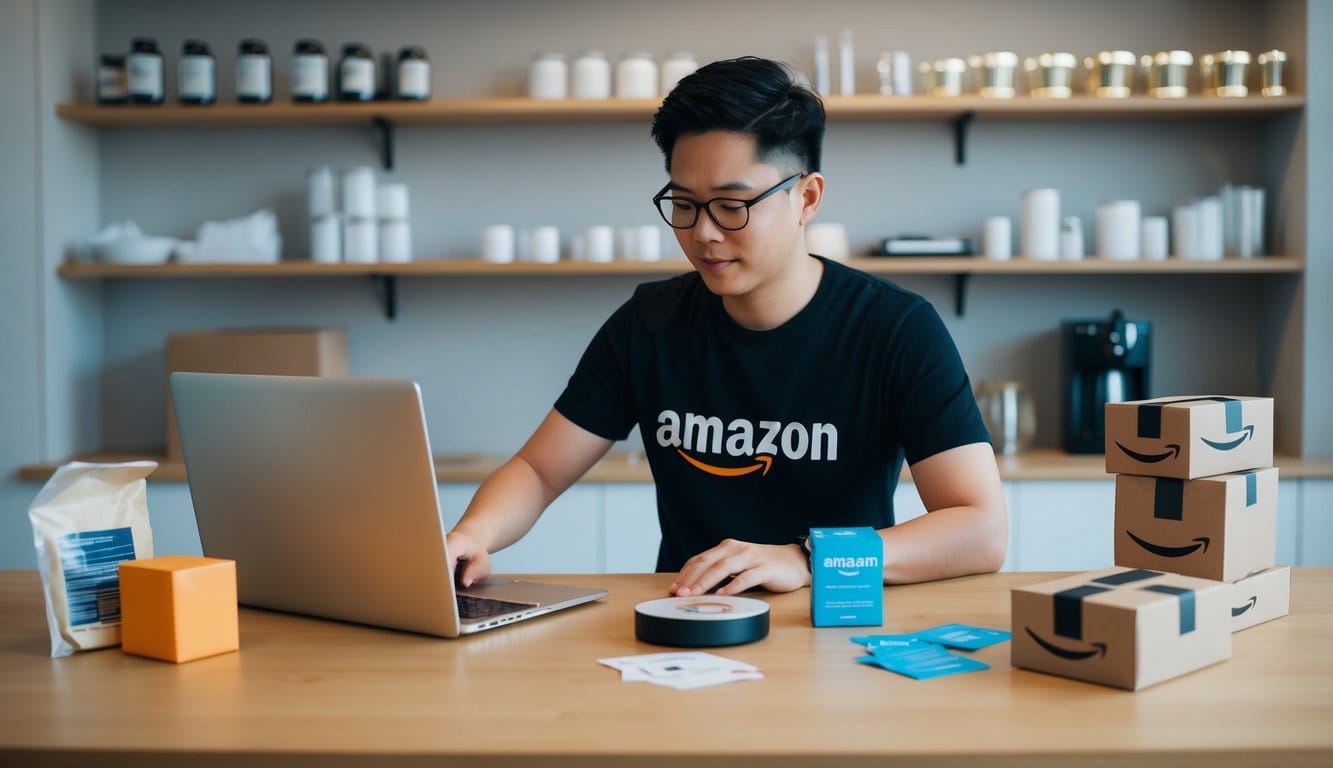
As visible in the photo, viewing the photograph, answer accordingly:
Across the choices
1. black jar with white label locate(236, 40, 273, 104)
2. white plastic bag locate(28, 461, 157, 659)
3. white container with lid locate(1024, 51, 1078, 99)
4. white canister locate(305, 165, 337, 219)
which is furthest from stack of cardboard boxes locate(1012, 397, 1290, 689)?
black jar with white label locate(236, 40, 273, 104)

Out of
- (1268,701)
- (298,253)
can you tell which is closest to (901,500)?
Result: (298,253)

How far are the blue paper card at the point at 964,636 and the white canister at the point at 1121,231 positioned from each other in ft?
7.71

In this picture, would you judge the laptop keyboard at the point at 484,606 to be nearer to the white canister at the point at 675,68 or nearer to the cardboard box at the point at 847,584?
the cardboard box at the point at 847,584

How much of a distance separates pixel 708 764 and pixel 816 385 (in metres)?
0.97

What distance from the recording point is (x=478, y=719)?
104 centimetres

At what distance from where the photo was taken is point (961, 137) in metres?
3.56

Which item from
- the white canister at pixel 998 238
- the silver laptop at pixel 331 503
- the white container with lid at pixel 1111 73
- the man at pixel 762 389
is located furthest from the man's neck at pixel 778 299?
the white container with lid at pixel 1111 73

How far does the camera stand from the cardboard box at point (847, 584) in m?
1.34

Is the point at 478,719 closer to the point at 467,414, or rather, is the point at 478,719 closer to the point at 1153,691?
the point at 1153,691

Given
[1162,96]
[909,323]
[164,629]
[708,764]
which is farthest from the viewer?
[1162,96]

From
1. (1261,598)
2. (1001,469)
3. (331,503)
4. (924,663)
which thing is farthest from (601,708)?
(1001,469)

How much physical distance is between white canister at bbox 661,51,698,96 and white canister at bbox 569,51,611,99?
0.54 feet

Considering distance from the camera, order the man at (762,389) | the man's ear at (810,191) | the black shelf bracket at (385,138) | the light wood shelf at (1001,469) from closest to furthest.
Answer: the man at (762,389)
the man's ear at (810,191)
the light wood shelf at (1001,469)
the black shelf bracket at (385,138)

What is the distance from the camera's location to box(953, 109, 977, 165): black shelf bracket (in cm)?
352
